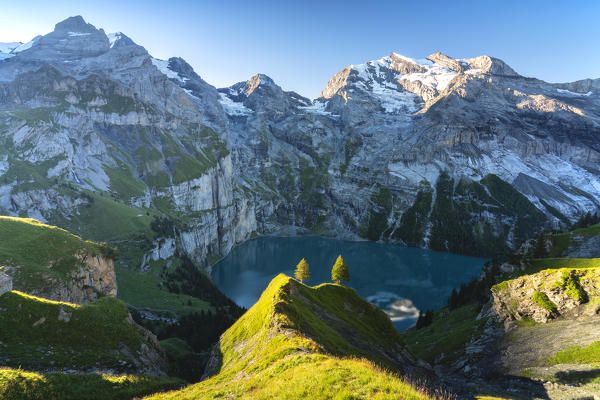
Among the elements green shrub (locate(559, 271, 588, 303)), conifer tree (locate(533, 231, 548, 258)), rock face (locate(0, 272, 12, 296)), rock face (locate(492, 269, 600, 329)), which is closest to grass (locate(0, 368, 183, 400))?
rock face (locate(0, 272, 12, 296))

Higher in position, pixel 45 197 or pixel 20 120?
pixel 20 120

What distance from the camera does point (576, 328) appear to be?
3198 cm

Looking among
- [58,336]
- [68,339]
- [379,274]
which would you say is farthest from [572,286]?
[379,274]

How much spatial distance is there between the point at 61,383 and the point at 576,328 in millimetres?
49312

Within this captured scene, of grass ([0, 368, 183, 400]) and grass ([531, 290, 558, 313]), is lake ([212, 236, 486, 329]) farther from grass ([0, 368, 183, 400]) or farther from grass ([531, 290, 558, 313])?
grass ([0, 368, 183, 400])

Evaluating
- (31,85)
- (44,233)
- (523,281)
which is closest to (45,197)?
(44,233)

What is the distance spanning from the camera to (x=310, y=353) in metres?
20.3

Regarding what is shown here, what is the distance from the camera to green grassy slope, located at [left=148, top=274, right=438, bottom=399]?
42.7 feet

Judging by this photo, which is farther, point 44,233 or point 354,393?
point 44,233

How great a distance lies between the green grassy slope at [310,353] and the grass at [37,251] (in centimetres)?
2840

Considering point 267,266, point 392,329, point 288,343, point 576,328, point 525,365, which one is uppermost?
point 288,343

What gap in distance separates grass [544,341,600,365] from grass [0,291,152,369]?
4362 centimetres

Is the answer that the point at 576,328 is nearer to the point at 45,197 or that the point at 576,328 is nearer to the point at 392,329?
the point at 392,329

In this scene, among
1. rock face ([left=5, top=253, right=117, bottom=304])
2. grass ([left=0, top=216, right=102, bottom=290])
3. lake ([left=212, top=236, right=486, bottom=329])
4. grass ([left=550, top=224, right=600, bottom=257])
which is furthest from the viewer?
lake ([left=212, top=236, right=486, bottom=329])
